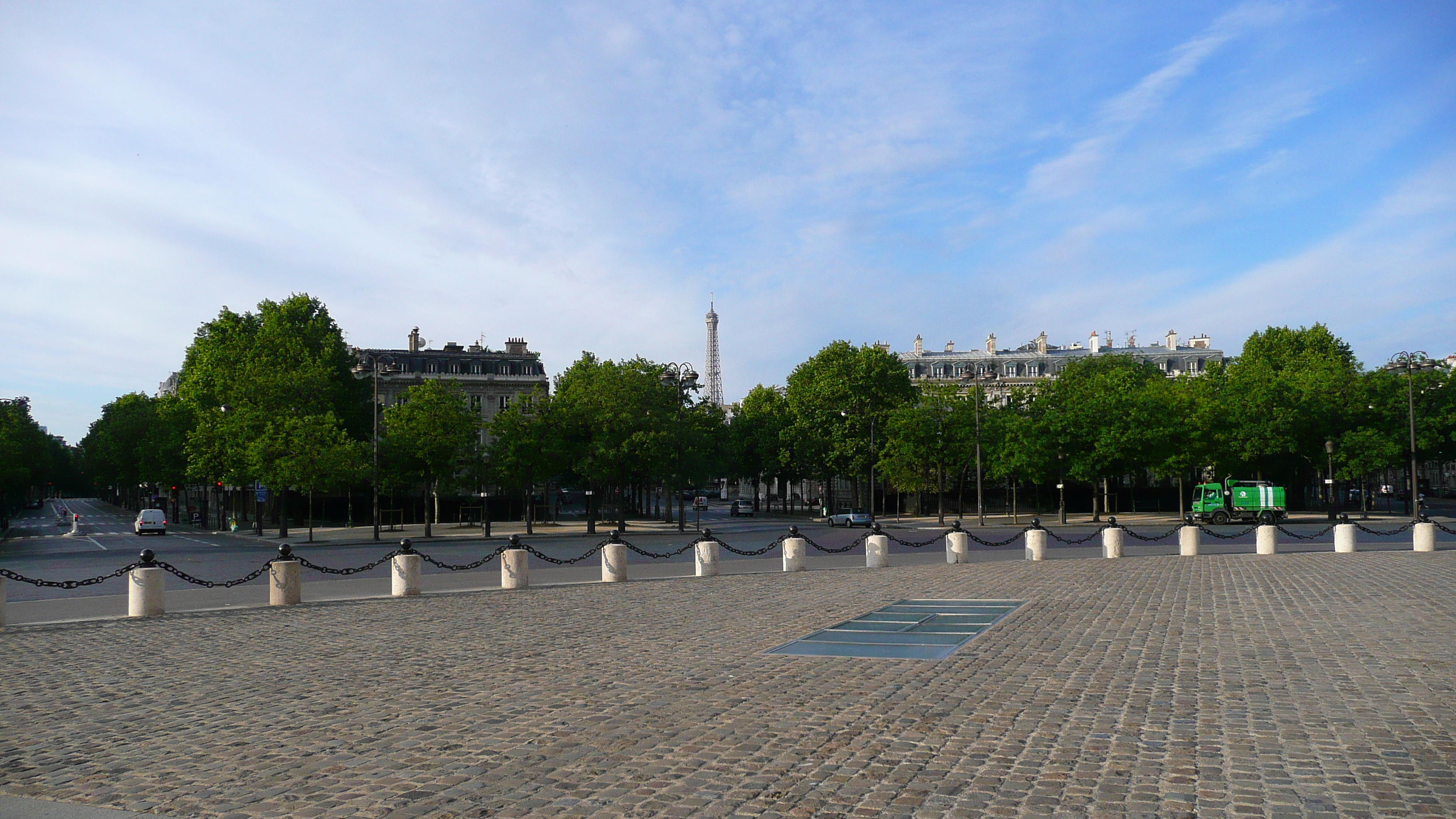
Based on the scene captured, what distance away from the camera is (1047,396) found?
2466 inches

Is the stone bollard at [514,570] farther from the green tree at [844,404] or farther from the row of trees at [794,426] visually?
the green tree at [844,404]

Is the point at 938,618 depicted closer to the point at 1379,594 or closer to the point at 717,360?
the point at 1379,594

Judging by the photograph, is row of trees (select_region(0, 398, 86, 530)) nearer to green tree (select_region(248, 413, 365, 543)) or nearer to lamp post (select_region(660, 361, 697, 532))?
green tree (select_region(248, 413, 365, 543))

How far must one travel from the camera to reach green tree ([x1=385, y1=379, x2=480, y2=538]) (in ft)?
164

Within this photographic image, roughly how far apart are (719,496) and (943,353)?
4624 centimetres

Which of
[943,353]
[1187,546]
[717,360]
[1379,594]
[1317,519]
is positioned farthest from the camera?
[717,360]

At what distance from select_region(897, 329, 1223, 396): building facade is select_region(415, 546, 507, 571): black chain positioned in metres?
84.8

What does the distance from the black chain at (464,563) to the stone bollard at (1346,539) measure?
2303 centimetres

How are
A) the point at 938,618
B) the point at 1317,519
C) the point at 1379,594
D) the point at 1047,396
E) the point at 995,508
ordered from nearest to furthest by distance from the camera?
the point at 938,618
the point at 1379,594
the point at 1317,519
the point at 1047,396
the point at 995,508

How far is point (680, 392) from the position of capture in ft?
188

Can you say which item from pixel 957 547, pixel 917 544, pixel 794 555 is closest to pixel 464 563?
pixel 794 555

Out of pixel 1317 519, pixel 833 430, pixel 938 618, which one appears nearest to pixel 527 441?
pixel 833 430

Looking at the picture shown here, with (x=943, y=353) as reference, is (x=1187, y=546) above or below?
below

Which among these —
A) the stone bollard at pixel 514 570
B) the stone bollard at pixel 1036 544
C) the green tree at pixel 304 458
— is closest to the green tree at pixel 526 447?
the green tree at pixel 304 458
